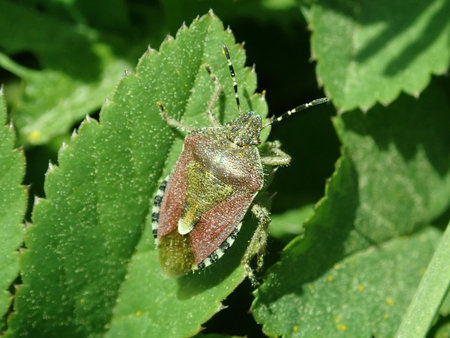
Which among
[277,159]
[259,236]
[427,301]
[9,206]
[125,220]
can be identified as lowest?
[427,301]

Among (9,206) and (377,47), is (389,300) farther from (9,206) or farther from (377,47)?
(9,206)

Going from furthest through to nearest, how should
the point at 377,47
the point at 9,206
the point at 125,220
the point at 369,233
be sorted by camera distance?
the point at 377,47, the point at 369,233, the point at 125,220, the point at 9,206

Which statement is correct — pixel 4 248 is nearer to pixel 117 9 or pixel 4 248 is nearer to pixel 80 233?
pixel 80 233

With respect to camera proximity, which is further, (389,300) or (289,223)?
(289,223)

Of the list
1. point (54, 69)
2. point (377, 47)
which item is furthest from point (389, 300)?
point (54, 69)

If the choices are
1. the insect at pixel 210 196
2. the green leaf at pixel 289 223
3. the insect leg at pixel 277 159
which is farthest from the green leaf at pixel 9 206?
the green leaf at pixel 289 223

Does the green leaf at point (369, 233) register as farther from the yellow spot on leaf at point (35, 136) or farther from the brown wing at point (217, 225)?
the yellow spot on leaf at point (35, 136)
